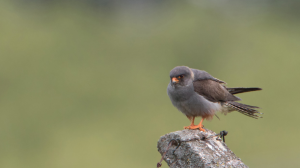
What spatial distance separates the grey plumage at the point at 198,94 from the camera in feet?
9.91

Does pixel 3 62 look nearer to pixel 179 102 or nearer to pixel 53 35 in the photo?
pixel 53 35

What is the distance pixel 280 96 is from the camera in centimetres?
1261

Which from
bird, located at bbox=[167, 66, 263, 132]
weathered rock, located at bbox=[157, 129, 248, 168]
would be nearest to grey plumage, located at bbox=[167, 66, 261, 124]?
bird, located at bbox=[167, 66, 263, 132]

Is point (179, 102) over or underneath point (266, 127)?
over

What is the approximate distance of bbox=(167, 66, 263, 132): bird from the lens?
3.02 metres

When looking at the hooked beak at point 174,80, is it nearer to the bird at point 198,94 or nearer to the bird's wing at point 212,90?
the bird at point 198,94

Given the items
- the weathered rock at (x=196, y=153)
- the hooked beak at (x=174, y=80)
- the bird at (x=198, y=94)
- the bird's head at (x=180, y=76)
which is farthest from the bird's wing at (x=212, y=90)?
the weathered rock at (x=196, y=153)

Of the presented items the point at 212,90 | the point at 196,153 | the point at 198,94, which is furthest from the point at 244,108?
the point at 196,153

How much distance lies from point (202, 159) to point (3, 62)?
1177cm

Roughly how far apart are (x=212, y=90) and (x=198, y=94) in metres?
0.19

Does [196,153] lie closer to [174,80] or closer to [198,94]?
[174,80]

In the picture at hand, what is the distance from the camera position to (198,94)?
124 inches

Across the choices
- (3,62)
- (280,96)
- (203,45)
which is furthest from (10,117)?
(280,96)

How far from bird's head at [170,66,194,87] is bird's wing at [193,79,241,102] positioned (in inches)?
7.2
